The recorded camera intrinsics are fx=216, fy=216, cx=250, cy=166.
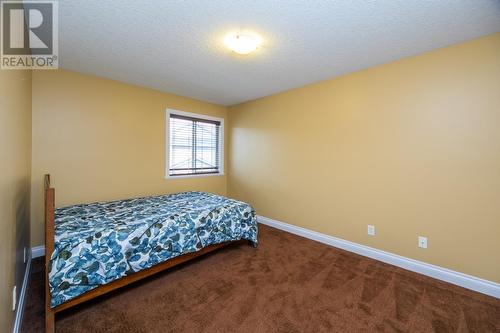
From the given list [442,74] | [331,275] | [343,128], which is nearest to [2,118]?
[331,275]

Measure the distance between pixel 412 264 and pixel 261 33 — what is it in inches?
115

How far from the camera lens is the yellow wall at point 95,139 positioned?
2.66 m

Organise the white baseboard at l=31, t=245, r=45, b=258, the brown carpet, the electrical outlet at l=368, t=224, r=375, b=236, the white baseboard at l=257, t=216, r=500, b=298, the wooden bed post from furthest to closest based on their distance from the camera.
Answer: the electrical outlet at l=368, t=224, r=375, b=236
the white baseboard at l=31, t=245, r=45, b=258
the white baseboard at l=257, t=216, r=500, b=298
the brown carpet
the wooden bed post

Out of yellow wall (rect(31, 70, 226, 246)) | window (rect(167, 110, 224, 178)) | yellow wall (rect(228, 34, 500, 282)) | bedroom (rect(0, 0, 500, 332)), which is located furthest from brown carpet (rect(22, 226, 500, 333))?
window (rect(167, 110, 224, 178))

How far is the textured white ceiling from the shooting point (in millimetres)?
1668

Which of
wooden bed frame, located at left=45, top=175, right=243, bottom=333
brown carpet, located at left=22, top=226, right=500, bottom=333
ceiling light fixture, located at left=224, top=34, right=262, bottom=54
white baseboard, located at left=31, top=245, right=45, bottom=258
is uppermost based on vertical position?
ceiling light fixture, located at left=224, top=34, right=262, bottom=54

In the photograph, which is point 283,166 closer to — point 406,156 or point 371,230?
point 371,230

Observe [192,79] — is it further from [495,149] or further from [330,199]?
[495,149]

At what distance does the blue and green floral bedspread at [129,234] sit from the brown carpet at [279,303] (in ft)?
0.87

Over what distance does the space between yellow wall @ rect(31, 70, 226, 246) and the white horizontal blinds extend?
22 centimetres

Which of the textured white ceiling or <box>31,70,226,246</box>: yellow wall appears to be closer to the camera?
the textured white ceiling

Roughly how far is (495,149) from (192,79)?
3470 mm

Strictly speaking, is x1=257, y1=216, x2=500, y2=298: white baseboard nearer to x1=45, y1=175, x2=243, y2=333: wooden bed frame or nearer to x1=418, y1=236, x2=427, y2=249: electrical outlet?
x1=418, y1=236, x2=427, y2=249: electrical outlet

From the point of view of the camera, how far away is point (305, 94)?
340 cm
